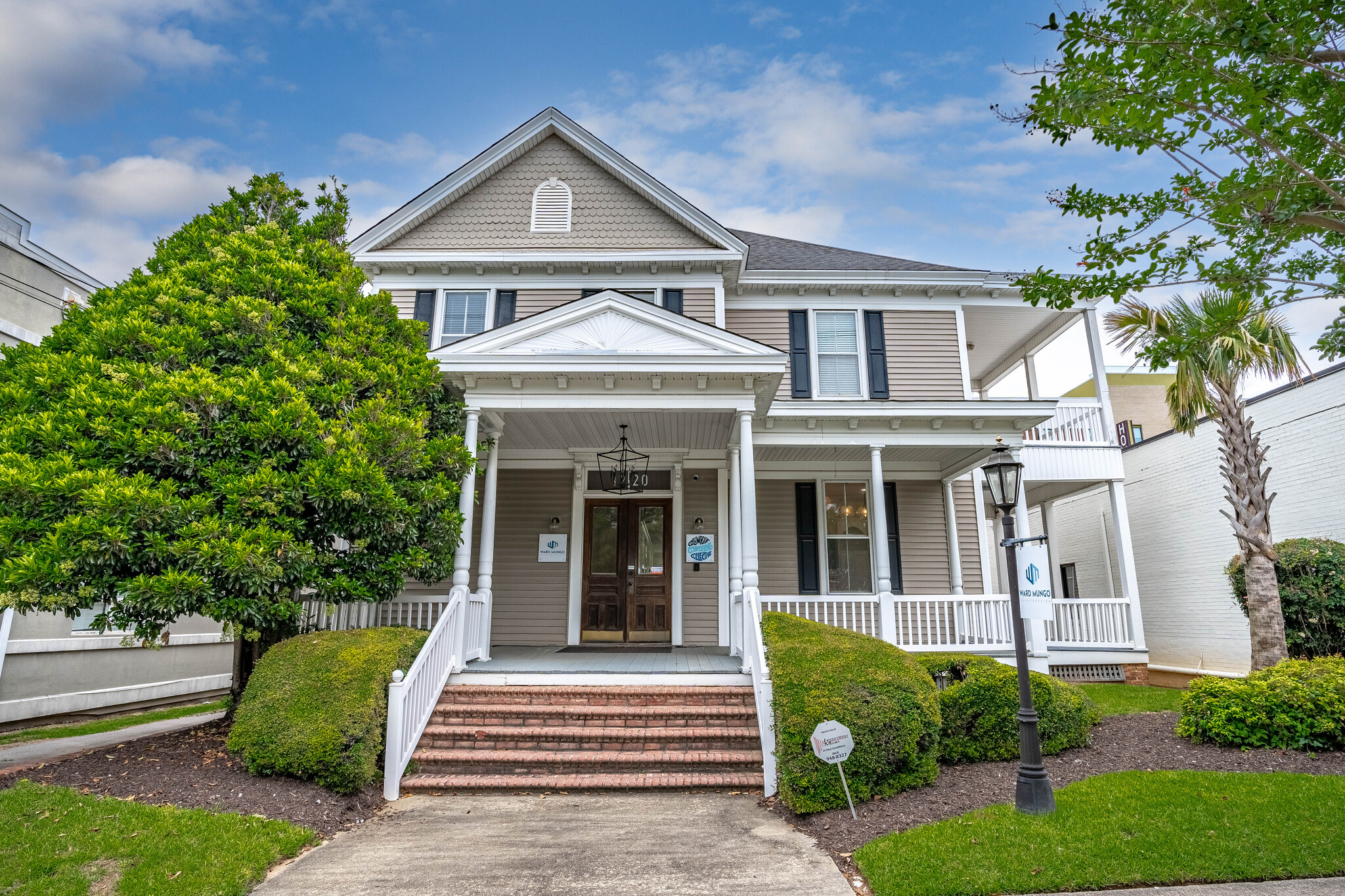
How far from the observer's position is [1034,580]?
17.7 ft

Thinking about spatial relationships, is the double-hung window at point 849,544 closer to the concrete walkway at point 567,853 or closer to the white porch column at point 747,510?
the white porch column at point 747,510

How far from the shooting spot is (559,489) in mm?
10594

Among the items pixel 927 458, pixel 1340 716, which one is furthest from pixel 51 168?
pixel 1340 716

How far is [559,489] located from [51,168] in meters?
13.6

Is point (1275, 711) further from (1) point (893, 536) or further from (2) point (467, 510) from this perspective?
(2) point (467, 510)

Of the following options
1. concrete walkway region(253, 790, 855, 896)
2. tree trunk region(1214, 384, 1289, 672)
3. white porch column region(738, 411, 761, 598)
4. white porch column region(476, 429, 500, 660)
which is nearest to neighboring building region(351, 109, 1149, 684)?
white porch column region(738, 411, 761, 598)

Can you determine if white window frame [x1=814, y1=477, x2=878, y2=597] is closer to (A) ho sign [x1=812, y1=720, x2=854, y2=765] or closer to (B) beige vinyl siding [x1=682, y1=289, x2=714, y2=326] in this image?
(B) beige vinyl siding [x1=682, y1=289, x2=714, y2=326]

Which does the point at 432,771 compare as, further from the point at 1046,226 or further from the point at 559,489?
the point at 1046,226

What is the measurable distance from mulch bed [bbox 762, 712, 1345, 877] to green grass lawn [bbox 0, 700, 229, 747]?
8.67m

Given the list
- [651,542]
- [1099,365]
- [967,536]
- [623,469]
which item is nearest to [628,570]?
[651,542]

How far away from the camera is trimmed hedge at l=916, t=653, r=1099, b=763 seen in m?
5.91

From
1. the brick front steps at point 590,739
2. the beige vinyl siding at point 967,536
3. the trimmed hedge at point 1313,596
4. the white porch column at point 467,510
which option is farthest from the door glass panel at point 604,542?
the trimmed hedge at point 1313,596

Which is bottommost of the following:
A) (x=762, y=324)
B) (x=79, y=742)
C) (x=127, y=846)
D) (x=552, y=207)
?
(x=79, y=742)

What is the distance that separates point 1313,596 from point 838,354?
23.1ft
